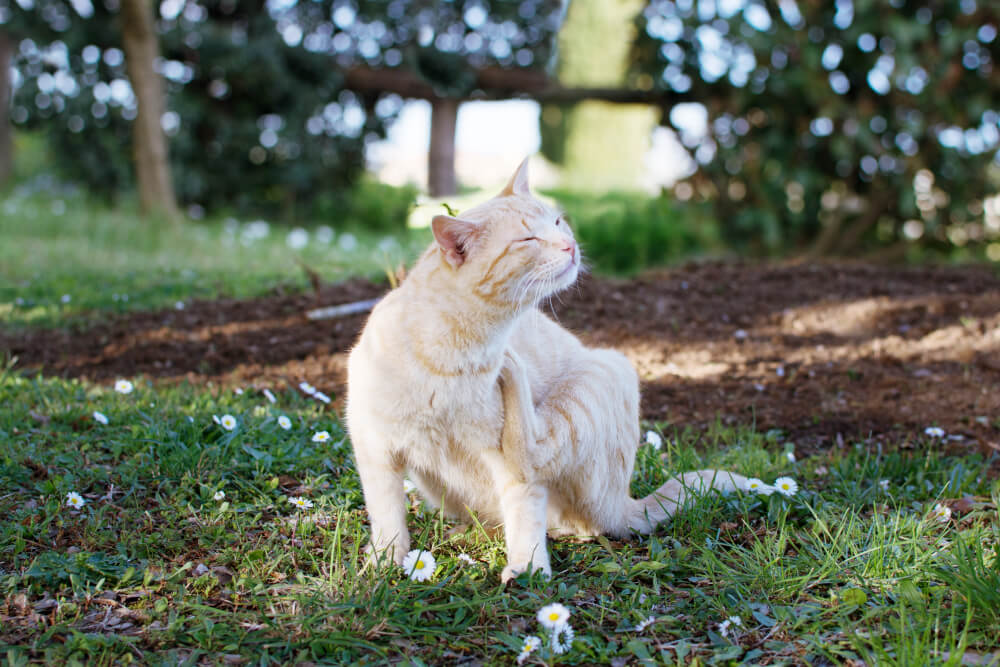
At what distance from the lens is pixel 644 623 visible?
219 centimetres

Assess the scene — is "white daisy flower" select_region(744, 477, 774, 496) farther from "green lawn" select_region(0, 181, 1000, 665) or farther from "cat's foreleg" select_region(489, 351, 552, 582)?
"cat's foreleg" select_region(489, 351, 552, 582)

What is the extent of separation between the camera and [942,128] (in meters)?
6.89

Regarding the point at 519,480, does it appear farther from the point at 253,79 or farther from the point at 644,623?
the point at 253,79

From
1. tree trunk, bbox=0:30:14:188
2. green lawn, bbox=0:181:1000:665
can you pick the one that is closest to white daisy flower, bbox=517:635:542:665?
green lawn, bbox=0:181:1000:665

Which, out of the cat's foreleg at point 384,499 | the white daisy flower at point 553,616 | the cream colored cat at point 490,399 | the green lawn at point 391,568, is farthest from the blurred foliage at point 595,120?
the white daisy flower at point 553,616

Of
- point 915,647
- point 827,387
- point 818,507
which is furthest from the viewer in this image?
point 827,387

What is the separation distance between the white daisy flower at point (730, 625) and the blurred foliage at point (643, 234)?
5.35 metres

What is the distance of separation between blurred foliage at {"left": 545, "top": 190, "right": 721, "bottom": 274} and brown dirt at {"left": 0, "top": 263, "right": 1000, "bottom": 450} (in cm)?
187

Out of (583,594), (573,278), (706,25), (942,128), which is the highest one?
(706,25)

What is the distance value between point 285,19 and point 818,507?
28.1ft

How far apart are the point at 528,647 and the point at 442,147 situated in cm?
837

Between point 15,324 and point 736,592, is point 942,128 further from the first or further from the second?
point 15,324

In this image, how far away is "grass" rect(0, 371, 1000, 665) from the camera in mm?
2096

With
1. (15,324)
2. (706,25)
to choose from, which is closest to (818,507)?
(15,324)
